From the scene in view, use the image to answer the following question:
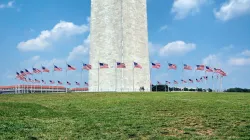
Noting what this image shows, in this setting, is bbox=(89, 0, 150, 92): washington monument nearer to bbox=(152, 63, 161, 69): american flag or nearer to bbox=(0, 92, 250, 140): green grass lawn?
bbox=(152, 63, 161, 69): american flag

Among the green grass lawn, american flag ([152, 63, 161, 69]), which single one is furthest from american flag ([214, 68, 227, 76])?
the green grass lawn

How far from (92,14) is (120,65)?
42.5ft

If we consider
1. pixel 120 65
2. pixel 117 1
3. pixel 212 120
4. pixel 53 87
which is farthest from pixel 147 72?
pixel 212 120

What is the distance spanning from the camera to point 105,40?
64.4m

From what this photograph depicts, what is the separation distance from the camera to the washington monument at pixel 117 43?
2493 inches

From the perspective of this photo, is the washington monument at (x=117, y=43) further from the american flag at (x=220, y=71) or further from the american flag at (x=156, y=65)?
the american flag at (x=220, y=71)

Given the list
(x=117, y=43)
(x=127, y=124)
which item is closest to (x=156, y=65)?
(x=117, y=43)

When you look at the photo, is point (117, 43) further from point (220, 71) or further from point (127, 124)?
point (127, 124)

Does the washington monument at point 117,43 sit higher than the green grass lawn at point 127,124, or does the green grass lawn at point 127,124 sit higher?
the washington monument at point 117,43

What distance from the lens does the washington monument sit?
63312 mm

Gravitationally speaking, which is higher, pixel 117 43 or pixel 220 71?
pixel 117 43

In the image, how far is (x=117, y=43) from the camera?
63.7 meters

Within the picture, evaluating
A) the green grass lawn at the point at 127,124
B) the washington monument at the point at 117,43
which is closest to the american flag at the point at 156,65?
the washington monument at the point at 117,43

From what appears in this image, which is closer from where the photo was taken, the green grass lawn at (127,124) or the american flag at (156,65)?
the green grass lawn at (127,124)
